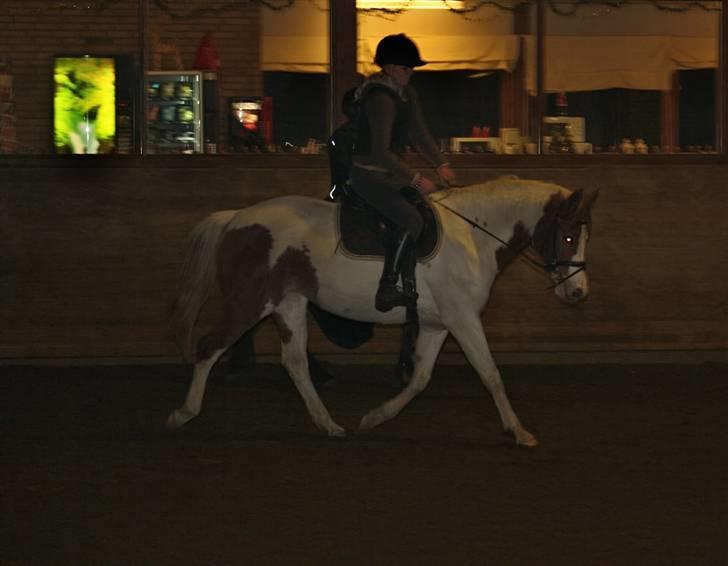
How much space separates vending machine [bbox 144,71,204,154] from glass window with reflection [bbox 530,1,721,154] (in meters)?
3.34

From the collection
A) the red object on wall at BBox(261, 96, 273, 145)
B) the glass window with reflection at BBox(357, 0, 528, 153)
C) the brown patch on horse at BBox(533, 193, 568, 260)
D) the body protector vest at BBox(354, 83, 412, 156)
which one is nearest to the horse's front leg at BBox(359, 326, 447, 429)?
the brown patch on horse at BBox(533, 193, 568, 260)

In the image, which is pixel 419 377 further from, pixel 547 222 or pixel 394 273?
pixel 547 222

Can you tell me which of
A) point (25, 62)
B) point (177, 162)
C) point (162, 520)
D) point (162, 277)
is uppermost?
point (25, 62)

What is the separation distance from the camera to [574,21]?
45.2 feet

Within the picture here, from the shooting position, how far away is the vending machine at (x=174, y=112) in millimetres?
13469

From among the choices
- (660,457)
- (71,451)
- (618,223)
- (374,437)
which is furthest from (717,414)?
(71,451)

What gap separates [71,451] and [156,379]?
321 cm

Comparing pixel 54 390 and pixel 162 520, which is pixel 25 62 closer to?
pixel 54 390

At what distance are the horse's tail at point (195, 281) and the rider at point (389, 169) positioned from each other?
1183mm

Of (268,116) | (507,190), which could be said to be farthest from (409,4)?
(507,190)

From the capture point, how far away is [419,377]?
9.50 m

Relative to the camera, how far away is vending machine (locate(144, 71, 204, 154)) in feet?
44.2

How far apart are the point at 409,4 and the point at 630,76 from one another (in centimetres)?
226

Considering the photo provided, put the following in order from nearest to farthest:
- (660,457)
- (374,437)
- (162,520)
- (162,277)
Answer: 1. (162,520)
2. (660,457)
3. (374,437)
4. (162,277)
